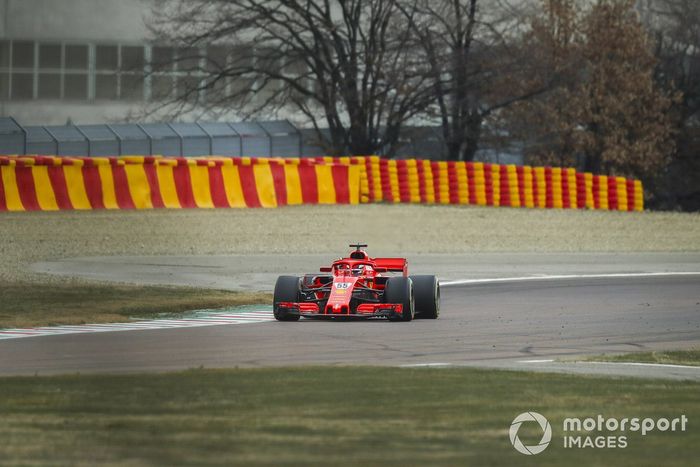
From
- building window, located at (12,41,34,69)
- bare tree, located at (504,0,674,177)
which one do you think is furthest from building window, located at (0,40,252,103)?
bare tree, located at (504,0,674,177)

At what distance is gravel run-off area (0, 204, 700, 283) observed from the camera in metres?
24.4

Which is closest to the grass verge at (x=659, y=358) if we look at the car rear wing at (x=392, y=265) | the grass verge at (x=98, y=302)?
the car rear wing at (x=392, y=265)

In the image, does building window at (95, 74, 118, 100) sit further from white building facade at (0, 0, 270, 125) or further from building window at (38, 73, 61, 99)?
building window at (38, 73, 61, 99)

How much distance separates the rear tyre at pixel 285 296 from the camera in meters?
15.3

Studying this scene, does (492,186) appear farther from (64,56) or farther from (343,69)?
(64,56)

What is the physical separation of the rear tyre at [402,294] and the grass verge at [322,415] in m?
4.72

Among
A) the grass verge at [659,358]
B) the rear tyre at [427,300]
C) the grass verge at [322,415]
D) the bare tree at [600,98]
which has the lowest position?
the grass verge at [659,358]

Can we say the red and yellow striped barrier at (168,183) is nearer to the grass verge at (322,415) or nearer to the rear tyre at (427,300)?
the rear tyre at (427,300)

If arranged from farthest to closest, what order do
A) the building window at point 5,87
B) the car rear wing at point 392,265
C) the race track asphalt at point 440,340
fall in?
the car rear wing at point 392,265
the race track asphalt at point 440,340
the building window at point 5,87

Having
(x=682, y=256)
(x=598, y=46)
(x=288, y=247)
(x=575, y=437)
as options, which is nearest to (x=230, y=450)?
(x=575, y=437)

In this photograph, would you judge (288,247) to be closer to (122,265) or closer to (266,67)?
(122,265)

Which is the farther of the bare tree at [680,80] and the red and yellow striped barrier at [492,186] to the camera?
the bare tree at [680,80]

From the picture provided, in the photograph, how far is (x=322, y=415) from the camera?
7809 millimetres

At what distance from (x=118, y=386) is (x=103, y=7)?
2.68 meters
